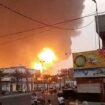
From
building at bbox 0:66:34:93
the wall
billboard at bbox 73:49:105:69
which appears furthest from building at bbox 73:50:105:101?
building at bbox 0:66:34:93

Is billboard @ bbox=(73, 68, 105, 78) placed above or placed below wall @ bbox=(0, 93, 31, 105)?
above

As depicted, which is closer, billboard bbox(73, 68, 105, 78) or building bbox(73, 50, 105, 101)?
building bbox(73, 50, 105, 101)

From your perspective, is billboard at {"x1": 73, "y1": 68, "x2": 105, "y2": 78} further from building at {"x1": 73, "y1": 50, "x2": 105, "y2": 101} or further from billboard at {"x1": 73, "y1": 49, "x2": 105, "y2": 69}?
billboard at {"x1": 73, "y1": 49, "x2": 105, "y2": 69}

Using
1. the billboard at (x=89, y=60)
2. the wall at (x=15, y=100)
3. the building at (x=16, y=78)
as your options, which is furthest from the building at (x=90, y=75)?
the building at (x=16, y=78)

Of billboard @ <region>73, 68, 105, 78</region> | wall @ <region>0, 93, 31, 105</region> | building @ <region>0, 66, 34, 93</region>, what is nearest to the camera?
wall @ <region>0, 93, 31, 105</region>

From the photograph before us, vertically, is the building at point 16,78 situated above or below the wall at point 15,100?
above

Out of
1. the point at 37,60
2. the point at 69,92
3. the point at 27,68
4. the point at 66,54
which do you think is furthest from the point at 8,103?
the point at 27,68

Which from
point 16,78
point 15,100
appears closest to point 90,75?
point 15,100

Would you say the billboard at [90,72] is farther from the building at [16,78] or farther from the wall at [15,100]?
the building at [16,78]

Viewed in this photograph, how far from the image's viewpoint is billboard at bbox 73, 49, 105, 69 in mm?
22423

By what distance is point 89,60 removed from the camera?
23.0 meters

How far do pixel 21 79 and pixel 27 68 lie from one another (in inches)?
214

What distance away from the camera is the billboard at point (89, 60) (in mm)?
22423

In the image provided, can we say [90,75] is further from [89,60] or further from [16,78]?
[16,78]
